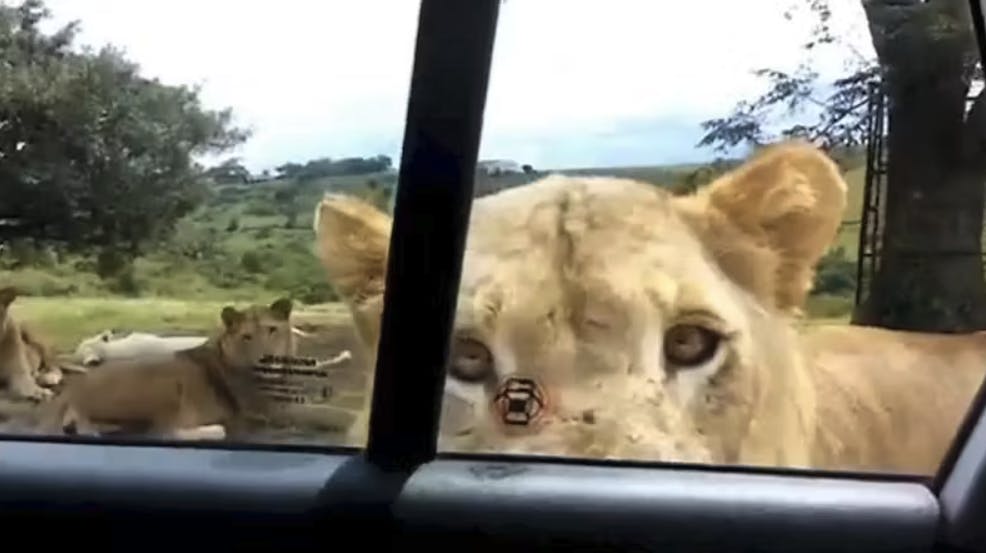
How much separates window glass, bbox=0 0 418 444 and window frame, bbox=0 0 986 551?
92mm

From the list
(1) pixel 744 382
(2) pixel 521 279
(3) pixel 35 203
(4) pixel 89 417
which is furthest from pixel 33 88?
(1) pixel 744 382

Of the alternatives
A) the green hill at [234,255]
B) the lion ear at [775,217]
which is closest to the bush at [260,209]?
the green hill at [234,255]

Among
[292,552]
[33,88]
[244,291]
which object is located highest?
[33,88]

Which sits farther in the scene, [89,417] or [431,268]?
[89,417]

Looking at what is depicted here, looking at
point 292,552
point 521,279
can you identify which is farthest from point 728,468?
point 292,552

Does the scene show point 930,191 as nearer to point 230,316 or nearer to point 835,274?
point 835,274

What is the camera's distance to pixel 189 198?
2.77 m

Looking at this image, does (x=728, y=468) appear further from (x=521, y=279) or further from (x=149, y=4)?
(x=149, y=4)

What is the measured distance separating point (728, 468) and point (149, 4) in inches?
46.7

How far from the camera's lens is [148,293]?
280 cm

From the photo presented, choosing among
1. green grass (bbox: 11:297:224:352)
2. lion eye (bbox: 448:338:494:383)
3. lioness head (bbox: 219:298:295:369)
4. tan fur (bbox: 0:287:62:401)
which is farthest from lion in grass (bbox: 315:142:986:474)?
tan fur (bbox: 0:287:62:401)

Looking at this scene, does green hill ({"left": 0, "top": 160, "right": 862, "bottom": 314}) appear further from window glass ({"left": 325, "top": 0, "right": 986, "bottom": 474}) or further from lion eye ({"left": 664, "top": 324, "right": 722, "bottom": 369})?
lion eye ({"left": 664, "top": 324, "right": 722, "bottom": 369})

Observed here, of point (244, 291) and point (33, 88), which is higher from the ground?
point (33, 88)

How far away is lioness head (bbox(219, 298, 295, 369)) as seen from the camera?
109 inches
